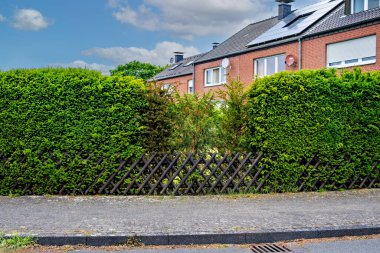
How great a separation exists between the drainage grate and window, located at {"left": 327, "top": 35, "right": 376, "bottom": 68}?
640 inches

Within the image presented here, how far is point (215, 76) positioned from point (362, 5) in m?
13.7

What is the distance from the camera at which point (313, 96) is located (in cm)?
975

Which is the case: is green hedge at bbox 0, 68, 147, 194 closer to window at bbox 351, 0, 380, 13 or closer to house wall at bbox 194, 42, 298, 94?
house wall at bbox 194, 42, 298, 94

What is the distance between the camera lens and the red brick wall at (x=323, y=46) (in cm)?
2066

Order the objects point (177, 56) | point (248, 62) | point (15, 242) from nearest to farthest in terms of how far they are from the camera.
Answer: point (15, 242) → point (248, 62) → point (177, 56)

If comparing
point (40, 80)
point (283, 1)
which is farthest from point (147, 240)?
point (283, 1)

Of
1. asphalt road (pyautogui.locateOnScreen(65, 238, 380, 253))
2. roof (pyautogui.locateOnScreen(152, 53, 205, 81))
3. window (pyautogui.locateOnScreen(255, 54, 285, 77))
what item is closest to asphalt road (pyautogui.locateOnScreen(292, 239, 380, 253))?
asphalt road (pyautogui.locateOnScreen(65, 238, 380, 253))

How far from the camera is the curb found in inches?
225

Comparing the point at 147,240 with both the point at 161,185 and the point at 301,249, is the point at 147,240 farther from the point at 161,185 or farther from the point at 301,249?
the point at 161,185

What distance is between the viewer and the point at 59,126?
8961 millimetres

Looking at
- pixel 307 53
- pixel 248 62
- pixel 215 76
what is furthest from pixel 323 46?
pixel 215 76

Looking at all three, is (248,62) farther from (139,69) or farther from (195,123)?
(139,69)

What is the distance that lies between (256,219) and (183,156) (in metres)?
3.17

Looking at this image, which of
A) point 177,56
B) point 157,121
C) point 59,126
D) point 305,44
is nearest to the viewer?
point 59,126
